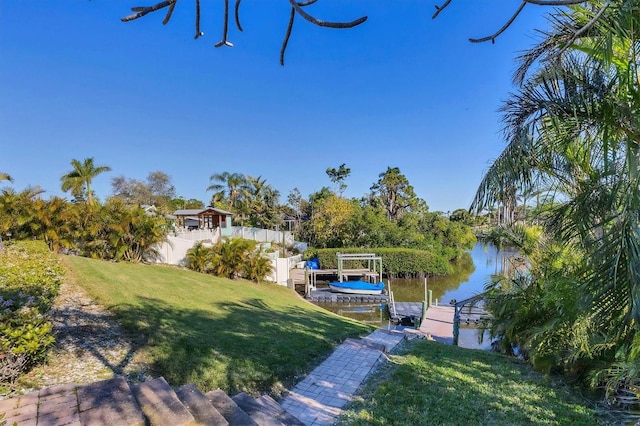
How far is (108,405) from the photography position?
2.18 meters

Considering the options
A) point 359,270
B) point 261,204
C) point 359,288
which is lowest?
point 359,288

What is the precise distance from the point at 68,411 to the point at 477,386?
458 cm

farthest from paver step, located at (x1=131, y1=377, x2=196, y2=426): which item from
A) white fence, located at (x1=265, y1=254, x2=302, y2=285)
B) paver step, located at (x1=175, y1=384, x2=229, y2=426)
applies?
white fence, located at (x1=265, y1=254, x2=302, y2=285)

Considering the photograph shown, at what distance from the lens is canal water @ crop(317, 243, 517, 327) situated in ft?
51.4

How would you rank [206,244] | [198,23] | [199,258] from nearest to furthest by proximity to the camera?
[198,23], [199,258], [206,244]

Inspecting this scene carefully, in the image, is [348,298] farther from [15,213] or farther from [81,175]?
[81,175]

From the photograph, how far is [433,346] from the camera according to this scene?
7.20 meters

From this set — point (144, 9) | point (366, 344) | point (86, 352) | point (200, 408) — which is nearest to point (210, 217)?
point (366, 344)

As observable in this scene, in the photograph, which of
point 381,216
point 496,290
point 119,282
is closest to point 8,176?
point 119,282

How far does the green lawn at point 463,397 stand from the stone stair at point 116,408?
1.73 metres

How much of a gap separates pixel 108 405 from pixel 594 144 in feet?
15.6

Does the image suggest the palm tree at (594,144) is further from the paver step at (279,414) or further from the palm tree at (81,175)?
the palm tree at (81,175)

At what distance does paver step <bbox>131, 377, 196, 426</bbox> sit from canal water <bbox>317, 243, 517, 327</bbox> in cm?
755

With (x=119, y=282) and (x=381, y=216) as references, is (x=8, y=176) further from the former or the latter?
(x=381, y=216)
